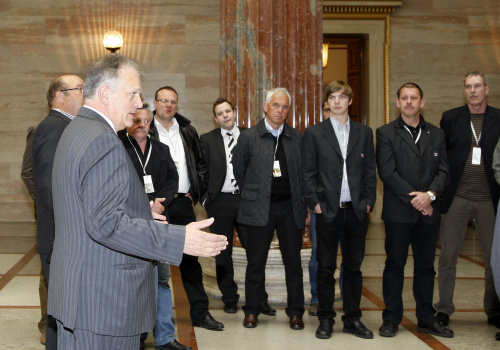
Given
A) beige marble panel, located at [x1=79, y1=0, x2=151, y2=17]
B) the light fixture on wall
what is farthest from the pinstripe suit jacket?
beige marble panel, located at [x1=79, y1=0, x2=151, y2=17]

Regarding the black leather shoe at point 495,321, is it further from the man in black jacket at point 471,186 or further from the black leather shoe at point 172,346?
the black leather shoe at point 172,346

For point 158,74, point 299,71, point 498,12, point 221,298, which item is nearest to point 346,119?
point 299,71

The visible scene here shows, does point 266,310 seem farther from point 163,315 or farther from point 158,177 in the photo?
point 158,177

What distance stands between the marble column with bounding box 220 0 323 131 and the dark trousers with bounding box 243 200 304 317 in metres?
1.19

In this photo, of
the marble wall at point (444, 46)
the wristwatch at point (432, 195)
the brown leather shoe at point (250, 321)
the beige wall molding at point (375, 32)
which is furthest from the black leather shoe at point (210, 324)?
the marble wall at point (444, 46)

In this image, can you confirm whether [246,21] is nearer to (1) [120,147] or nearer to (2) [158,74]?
(1) [120,147]

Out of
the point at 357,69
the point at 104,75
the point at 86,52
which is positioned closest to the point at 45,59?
the point at 86,52

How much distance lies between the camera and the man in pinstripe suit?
222 centimetres

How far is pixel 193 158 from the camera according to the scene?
538 cm

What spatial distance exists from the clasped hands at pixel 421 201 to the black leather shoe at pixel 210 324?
174 centimetres

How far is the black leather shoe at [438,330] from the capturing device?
16.3 feet

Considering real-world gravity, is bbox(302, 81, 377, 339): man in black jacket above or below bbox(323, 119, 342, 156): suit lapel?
below

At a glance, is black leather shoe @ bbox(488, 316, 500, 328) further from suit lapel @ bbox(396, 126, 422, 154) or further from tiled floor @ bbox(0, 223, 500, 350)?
suit lapel @ bbox(396, 126, 422, 154)

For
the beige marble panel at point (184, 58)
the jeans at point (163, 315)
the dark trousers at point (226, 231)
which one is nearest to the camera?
the jeans at point (163, 315)
